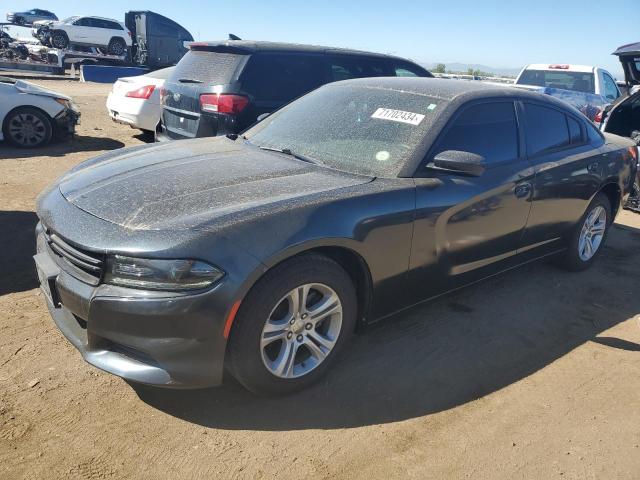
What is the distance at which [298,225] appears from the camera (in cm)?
259

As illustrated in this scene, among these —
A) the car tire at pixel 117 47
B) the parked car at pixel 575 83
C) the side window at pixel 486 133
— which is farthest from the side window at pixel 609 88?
the car tire at pixel 117 47

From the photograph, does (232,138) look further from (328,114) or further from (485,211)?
(485,211)

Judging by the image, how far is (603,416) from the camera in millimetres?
2902

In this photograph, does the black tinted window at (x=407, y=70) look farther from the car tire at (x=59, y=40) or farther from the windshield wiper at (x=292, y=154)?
the car tire at (x=59, y=40)

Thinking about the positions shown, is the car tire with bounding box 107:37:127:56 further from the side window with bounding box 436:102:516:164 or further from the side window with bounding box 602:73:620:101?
the side window with bounding box 436:102:516:164

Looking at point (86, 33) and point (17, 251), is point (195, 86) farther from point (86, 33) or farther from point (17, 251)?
point (86, 33)

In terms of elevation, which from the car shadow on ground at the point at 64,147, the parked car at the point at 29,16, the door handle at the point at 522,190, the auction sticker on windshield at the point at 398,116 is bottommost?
the car shadow on ground at the point at 64,147

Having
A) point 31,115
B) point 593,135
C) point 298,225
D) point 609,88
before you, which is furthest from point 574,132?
point 609,88

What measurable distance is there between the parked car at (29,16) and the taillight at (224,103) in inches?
1450

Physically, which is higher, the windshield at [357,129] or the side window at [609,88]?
the side window at [609,88]

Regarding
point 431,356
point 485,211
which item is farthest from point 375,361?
point 485,211

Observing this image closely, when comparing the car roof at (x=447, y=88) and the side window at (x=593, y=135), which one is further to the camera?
the side window at (x=593, y=135)

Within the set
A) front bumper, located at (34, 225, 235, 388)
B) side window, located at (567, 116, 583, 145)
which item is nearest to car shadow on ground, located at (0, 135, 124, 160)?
front bumper, located at (34, 225, 235, 388)

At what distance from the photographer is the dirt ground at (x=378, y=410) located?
2.39 metres
